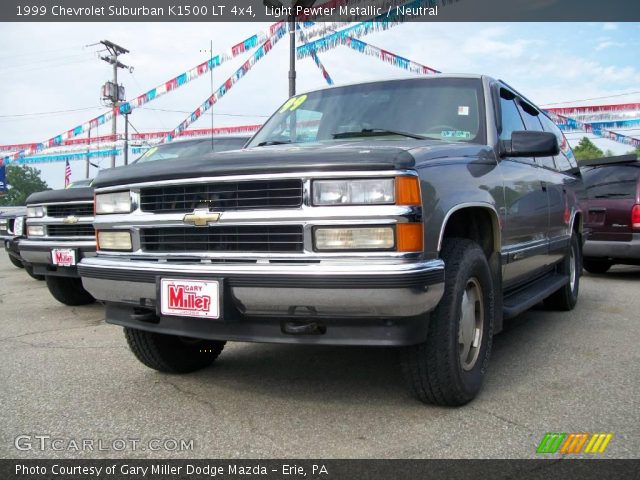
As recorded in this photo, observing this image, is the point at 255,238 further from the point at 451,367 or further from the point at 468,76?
the point at 468,76

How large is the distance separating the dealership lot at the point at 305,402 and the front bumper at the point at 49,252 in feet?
2.62

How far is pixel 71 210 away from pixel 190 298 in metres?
3.18

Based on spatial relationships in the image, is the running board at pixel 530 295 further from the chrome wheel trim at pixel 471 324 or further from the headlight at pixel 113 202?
the headlight at pixel 113 202

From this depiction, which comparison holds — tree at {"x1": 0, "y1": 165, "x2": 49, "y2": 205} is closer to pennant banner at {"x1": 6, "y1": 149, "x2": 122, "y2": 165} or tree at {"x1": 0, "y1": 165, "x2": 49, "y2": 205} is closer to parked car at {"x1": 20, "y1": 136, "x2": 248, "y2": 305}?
pennant banner at {"x1": 6, "y1": 149, "x2": 122, "y2": 165}

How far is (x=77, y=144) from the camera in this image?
23.9 m

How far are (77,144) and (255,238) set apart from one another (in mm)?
23782

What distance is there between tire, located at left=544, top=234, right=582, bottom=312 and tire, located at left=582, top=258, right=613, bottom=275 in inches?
110

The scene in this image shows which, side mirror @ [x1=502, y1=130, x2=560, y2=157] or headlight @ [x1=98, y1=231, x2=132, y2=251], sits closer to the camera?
headlight @ [x1=98, y1=231, x2=132, y2=251]

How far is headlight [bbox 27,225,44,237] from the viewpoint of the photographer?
5410 mm

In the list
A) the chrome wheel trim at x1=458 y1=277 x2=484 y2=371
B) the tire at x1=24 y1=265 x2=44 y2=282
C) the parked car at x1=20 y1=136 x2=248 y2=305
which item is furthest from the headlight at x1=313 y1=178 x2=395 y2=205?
the tire at x1=24 y1=265 x2=44 y2=282

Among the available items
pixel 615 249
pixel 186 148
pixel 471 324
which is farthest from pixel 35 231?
pixel 615 249

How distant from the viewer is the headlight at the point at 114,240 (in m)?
3.02

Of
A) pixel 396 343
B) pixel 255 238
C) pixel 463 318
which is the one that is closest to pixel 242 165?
pixel 255 238
